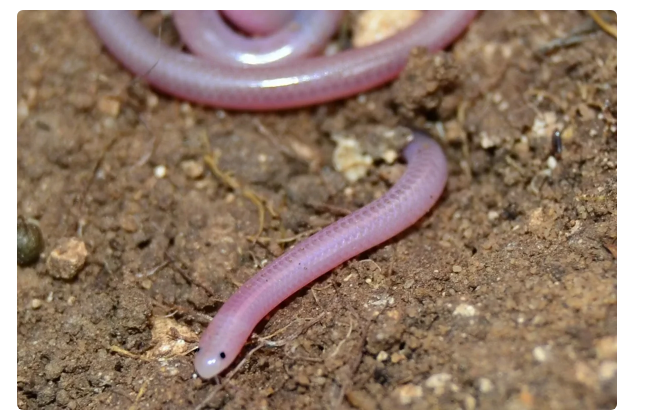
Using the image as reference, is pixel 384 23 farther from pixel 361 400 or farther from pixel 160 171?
pixel 361 400

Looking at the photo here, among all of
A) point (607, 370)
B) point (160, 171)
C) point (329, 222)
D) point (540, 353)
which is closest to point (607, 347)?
point (607, 370)

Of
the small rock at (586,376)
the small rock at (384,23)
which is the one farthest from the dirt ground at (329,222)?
the small rock at (384,23)

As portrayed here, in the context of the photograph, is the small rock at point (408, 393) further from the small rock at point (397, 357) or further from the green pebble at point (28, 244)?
the green pebble at point (28, 244)

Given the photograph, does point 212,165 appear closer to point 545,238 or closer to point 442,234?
point 442,234

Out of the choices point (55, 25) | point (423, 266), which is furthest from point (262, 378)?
point (55, 25)

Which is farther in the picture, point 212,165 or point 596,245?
point 212,165

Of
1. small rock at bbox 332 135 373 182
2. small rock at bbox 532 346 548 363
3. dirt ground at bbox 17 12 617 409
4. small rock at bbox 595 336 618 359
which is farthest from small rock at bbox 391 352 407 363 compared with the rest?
small rock at bbox 332 135 373 182
